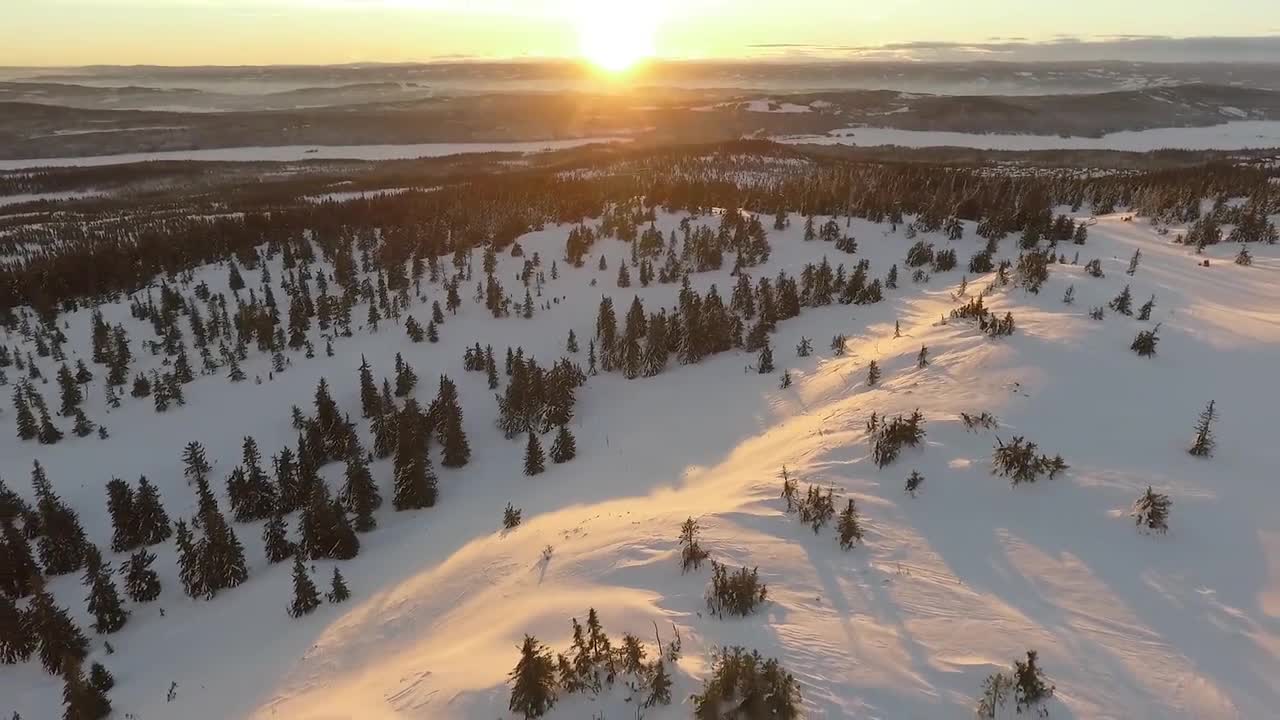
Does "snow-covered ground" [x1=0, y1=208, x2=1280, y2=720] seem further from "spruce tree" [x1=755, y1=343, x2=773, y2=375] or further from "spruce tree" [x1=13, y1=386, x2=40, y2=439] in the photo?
"spruce tree" [x1=13, y1=386, x2=40, y2=439]

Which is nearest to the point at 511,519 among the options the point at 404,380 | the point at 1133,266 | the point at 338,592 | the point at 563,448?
the point at 338,592

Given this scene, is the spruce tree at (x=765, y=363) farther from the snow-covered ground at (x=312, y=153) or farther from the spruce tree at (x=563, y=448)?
the snow-covered ground at (x=312, y=153)

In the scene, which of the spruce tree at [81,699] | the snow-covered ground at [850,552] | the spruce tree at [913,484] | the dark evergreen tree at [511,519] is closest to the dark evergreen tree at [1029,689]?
the snow-covered ground at [850,552]

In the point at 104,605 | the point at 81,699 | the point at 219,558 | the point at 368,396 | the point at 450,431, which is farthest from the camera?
the point at 368,396

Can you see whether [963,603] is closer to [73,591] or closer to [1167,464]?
[1167,464]

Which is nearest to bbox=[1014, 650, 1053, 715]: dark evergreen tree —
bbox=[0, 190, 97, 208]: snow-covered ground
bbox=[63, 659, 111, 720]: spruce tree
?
bbox=[63, 659, 111, 720]: spruce tree

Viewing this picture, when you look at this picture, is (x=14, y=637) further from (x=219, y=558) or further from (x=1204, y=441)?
(x=1204, y=441)
